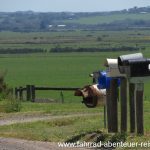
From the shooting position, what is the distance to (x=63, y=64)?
284 ft

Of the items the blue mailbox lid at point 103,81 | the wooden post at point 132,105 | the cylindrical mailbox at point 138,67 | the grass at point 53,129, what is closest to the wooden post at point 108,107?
the blue mailbox lid at point 103,81

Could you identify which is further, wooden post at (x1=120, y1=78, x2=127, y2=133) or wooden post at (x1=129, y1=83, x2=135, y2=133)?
wooden post at (x1=129, y1=83, x2=135, y2=133)

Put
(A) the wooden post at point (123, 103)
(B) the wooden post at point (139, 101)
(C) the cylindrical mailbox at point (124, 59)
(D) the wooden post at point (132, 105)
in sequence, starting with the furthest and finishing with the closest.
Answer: (D) the wooden post at point (132, 105)
(A) the wooden post at point (123, 103)
(B) the wooden post at point (139, 101)
(C) the cylindrical mailbox at point (124, 59)

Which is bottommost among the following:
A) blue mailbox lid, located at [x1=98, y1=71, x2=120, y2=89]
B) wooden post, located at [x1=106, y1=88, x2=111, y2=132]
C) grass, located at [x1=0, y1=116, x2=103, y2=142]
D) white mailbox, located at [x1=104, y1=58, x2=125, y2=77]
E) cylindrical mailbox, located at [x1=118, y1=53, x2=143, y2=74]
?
grass, located at [x1=0, y1=116, x2=103, y2=142]

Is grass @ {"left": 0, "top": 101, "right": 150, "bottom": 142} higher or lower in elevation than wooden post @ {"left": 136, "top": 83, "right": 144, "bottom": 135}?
lower

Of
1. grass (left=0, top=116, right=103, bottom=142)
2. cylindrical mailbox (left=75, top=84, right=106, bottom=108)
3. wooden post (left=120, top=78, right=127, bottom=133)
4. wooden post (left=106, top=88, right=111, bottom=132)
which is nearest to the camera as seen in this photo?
wooden post (left=120, top=78, right=127, bottom=133)

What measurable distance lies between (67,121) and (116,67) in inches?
169

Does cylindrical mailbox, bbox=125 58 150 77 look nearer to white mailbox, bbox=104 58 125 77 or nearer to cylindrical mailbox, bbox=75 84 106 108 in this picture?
white mailbox, bbox=104 58 125 77

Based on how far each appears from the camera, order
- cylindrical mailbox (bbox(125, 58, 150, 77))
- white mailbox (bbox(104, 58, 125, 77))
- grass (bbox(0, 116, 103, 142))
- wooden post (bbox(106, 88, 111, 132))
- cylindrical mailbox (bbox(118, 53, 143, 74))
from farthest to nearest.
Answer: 1. grass (bbox(0, 116, 103, 142))
2. wooden post (bbox(106, 88, 111, 132))
3. white mailbox (bbox(104, 58, 125, 77))
4. cylindrical mailbox (bbox(118, 53, 143, 74))
5. cylindrical mailbox (bbox(125, 58, 150, 77))

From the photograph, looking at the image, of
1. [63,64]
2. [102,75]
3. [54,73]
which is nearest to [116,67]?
[102,75]

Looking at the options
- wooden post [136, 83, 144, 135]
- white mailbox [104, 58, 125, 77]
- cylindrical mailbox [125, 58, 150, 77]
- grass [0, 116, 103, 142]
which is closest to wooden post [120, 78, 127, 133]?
white mailbox [104, 58, 125, 77]

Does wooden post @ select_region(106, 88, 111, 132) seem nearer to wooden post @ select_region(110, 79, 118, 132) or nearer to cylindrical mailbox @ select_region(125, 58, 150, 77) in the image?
wooden post @ select_region(110, 79, 118, 132)

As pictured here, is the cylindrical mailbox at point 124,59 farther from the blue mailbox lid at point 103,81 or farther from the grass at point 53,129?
the grass at point 53,129

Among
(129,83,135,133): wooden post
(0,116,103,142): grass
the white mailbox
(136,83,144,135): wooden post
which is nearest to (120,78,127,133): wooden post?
(129,83,135,133): wooden post
